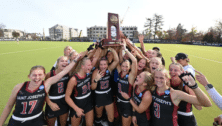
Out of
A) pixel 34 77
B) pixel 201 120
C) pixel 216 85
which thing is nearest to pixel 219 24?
pixel 216 85

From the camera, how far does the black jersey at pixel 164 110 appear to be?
187 centimetres

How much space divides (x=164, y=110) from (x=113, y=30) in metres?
2.43

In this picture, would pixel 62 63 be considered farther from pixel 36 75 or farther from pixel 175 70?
pixel 175 70

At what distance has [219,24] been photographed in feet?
165

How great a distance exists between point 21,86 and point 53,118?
1.09m

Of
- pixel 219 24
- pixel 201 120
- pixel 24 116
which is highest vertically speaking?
pixel 219 24

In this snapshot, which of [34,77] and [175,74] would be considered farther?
[175,74]

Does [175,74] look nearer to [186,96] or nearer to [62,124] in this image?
[186,96]

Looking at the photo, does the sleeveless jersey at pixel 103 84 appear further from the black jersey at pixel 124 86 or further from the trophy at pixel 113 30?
the trophy at pixel 113 30

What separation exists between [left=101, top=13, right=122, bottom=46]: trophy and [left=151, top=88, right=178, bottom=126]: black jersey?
69.4 inches

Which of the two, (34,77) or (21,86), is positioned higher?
(34,77)

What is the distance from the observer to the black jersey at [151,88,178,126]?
1874mm

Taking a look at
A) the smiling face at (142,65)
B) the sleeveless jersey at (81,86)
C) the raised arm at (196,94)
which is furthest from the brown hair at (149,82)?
the sleeveless jersey at (81,86)

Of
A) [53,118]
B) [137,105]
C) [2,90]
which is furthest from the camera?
[2,90]
